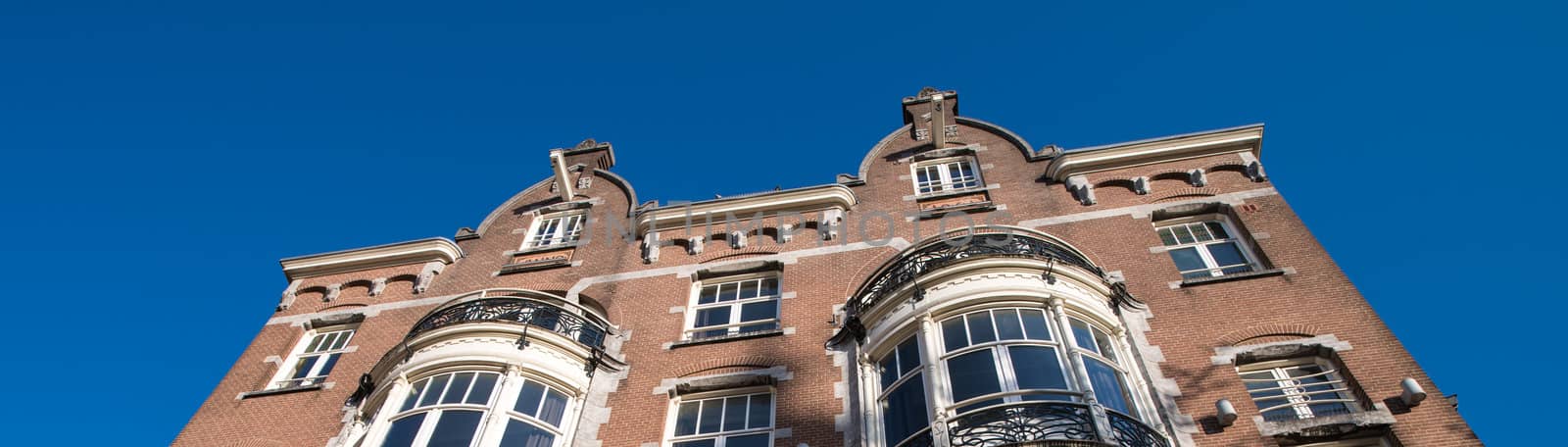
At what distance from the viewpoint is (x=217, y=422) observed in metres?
18.7

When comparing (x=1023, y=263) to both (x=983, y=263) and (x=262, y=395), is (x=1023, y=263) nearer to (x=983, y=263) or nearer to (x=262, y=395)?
(x=983, y=263)

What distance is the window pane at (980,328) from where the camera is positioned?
15008mm

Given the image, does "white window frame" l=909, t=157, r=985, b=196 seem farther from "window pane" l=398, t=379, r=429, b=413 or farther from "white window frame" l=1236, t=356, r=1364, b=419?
"window pane" l=398, t=379, r=429, b=413

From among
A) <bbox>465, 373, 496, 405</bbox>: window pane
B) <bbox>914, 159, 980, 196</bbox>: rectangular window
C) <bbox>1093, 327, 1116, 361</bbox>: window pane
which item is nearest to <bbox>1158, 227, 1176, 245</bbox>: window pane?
<bbox>914, 159, 980, 196</bbox>: rectangular window

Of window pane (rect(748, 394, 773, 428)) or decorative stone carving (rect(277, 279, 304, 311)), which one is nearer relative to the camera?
window pane (rect(748, 394, 773, 428))

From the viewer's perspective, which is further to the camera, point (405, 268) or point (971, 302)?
point (405, 268)

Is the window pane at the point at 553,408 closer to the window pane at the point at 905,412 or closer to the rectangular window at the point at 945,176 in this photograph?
the window pane at the point at 905,412

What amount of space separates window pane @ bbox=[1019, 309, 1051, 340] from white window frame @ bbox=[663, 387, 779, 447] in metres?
→ 4.02

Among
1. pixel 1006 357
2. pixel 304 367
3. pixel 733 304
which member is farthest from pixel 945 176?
pixel 304 367

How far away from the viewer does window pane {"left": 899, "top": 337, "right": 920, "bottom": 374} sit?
15.4 meters

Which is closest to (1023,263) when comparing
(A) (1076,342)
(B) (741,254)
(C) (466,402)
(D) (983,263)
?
(D) (983,263)

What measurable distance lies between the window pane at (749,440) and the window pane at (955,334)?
307 centimetres

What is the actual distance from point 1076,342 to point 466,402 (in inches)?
359

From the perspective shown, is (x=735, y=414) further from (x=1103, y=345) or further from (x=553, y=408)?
(x=1103, y=345)
